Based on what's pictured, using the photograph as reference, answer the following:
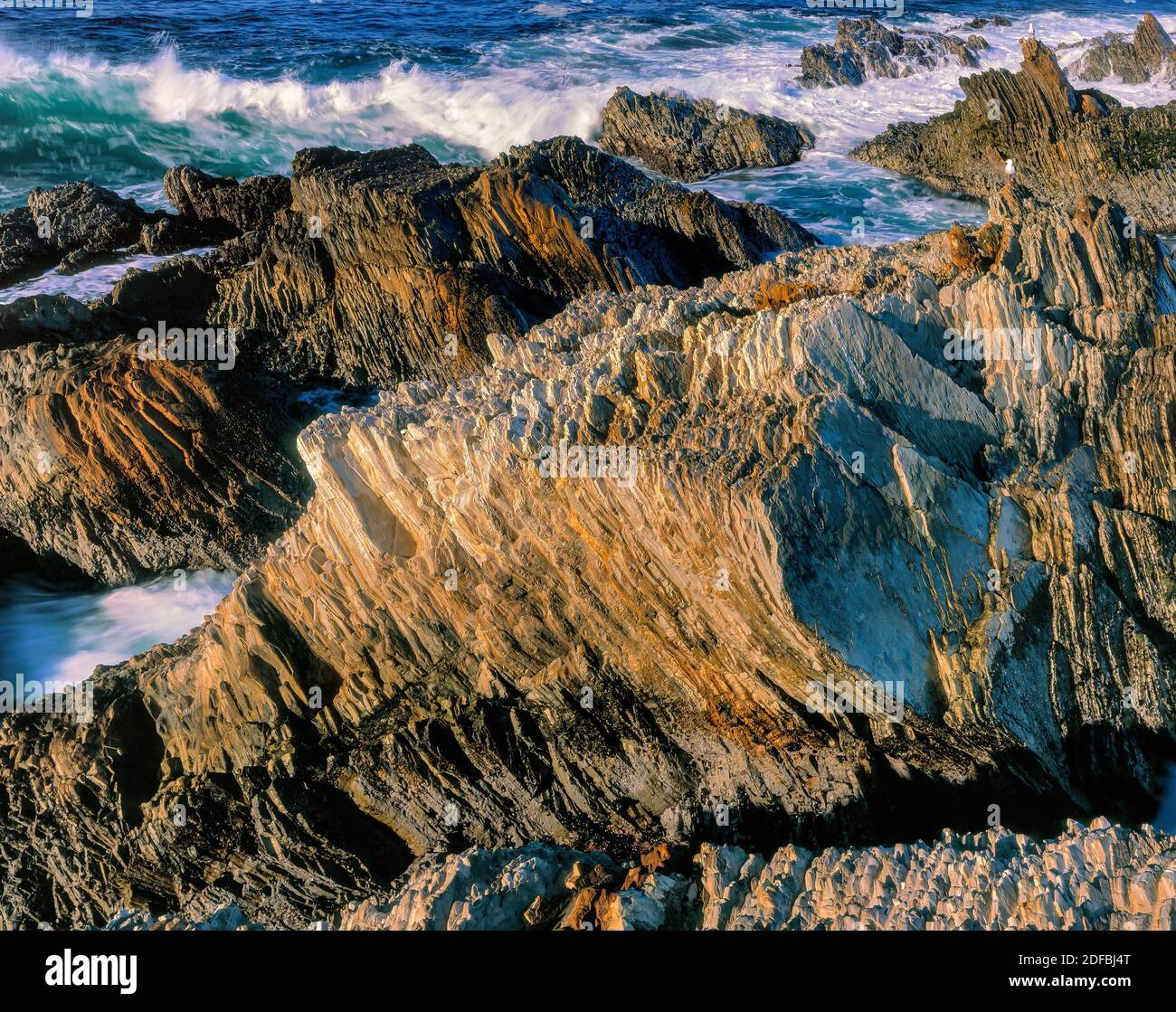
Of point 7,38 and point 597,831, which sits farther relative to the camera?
point 7,38

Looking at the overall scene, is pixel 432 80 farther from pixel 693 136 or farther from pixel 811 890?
pixel 811 890

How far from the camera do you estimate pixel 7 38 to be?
168 feet

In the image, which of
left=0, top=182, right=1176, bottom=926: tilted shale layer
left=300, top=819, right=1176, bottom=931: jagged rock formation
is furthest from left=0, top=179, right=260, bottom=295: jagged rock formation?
left=300, top=819, right=1176, bottom=931: jagged rock formation

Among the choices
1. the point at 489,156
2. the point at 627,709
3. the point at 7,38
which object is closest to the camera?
the point at 627,709

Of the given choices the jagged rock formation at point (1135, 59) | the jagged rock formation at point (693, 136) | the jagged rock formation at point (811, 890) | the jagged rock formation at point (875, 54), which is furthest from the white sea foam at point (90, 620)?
the jagged rock formation at point (1135, 59)

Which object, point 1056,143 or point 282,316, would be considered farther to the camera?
point 1056,143

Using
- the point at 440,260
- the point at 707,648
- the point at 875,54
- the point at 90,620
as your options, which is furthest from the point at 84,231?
the point at 875,54

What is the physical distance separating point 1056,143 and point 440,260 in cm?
2079

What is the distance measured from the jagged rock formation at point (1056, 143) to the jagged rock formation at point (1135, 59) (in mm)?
11445

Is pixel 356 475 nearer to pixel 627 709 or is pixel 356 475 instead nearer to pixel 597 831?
pixel 627 709

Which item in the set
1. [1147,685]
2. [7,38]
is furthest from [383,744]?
[7,38]

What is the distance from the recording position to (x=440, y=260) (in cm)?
2536

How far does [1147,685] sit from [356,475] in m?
10.1
